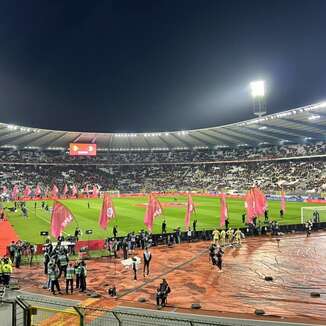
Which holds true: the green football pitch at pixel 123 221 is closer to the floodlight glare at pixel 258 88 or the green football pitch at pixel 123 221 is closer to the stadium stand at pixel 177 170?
the floodlight glare at pixel 258 88

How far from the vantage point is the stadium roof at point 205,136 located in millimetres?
71500

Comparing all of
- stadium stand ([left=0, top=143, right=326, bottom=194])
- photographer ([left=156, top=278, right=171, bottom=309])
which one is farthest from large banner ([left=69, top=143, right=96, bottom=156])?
photographer ([left=156, top=278, right=171, bottom=309])

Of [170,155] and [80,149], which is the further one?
[170,155]

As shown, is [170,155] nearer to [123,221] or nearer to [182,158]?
[182,158]

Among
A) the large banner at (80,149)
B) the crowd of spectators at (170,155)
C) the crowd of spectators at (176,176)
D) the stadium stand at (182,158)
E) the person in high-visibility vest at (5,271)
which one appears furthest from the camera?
the crowd of spectators at (170,155)

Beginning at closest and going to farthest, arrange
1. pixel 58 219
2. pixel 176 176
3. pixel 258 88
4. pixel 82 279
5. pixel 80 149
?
pixel 82 279, pixel 58 219, pixel 258 88, pixel 80 149, pixel 176 176

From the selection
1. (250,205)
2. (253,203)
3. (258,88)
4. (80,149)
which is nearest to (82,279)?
(250,205)

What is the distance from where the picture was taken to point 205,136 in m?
101

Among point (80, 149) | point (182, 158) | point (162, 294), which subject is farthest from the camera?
point (182, 158)

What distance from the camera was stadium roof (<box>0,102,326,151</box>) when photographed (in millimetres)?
71500

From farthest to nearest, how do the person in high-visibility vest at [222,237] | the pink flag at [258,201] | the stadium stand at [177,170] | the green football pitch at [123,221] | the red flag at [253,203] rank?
the stadium stand at [177,170]
the green football pitch at [123,221]
the pink flag at [258,201]
the red flag at [253,203]
the person in high-visibility vest at [222,237]

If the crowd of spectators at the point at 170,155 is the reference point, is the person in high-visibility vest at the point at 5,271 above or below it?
below

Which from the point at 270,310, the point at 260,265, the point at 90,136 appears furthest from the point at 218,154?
the point at 270,310

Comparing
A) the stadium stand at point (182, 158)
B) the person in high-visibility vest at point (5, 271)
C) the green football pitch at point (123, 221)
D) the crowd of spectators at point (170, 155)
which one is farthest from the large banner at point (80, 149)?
the person in high-visibility vest at point (5, 271)
